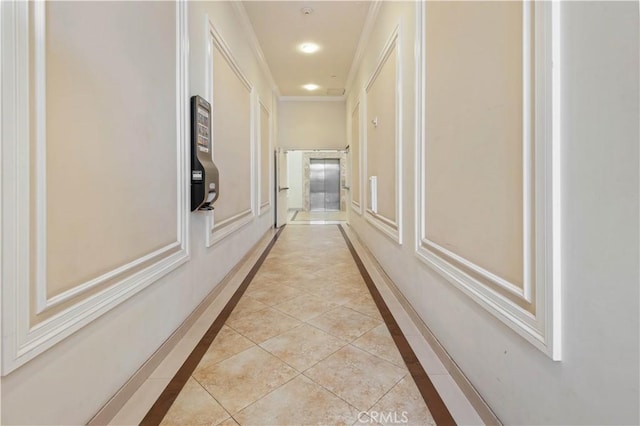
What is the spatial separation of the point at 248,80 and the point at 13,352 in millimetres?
4532

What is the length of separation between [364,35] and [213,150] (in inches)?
126

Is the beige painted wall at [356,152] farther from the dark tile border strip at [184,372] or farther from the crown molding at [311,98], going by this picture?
the dark tile border strip at [184,372]

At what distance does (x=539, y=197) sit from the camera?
112 centimetres

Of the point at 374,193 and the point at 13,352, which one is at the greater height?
the point at 374,193

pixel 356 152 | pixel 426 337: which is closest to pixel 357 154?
pixel 356 152

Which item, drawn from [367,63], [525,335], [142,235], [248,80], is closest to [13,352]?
[142,235]

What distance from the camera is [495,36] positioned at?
142cm

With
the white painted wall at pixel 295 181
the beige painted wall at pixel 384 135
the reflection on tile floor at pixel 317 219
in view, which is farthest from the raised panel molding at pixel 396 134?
the white painted wall at pixel 295 181

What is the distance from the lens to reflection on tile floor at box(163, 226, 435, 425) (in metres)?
1.56

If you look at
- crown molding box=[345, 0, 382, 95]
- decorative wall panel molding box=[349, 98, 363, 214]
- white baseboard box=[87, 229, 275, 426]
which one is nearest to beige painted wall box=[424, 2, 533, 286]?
white baseboard box=[87, 229, 275, 426]

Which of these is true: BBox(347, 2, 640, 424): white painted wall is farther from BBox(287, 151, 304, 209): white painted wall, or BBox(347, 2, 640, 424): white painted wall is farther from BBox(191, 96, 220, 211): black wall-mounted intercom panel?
BBox(287, 151, 304, 209): white painted wall

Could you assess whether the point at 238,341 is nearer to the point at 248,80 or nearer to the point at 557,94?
the point at 557,94

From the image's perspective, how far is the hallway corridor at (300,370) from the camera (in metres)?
1.56

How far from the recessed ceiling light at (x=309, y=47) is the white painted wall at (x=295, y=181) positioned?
9.04m
